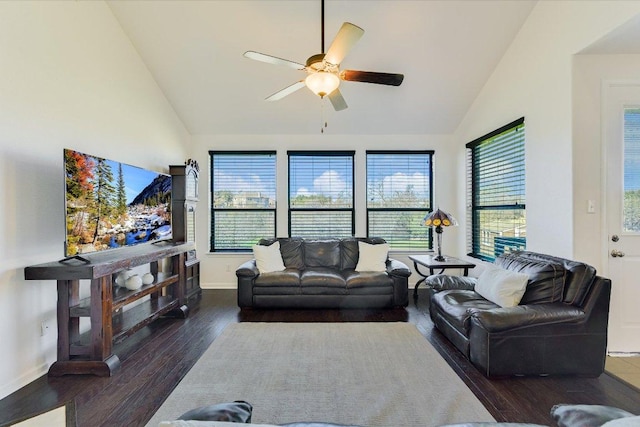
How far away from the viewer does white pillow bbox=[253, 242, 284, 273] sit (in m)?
4.14

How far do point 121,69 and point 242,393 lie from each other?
3.71 meters

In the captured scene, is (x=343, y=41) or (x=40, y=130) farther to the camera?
(x=40, y=130)

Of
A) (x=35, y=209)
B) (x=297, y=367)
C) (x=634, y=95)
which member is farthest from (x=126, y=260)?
(x=634, y=95)

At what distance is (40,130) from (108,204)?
756 millimetres

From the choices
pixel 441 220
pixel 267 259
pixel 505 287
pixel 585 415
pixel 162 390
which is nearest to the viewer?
pixel 585 415

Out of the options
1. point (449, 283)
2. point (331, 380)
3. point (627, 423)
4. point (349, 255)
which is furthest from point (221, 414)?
point (349, 255)

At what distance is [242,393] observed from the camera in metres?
2.11

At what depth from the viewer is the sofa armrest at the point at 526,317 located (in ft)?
7.52

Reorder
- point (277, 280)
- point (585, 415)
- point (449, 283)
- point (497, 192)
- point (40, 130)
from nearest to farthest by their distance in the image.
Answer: point (585, 415) < point (40, 130) < point (449, 283) < point (277, 280) < point (497, 192)

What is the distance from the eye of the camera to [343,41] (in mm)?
2201

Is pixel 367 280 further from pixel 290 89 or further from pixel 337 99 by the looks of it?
pixel 290 89

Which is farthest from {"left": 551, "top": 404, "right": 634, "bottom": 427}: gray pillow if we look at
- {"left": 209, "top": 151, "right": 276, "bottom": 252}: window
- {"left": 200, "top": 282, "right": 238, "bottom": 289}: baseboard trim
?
{"left": 200, "top": 282, "right": 238, "bottom": 289}: baseboard trim

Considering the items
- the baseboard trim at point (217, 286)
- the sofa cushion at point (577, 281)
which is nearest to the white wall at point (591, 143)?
the sofa cushion at point (577, 281)

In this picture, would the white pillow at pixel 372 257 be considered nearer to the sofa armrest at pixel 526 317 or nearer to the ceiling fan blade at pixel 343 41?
the sofa armrest at pixel 526 317
